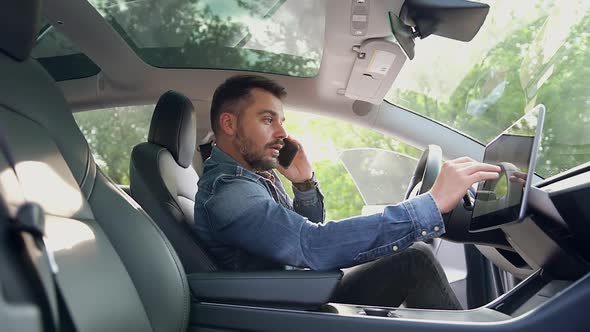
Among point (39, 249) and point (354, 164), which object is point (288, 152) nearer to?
point (39, 249)

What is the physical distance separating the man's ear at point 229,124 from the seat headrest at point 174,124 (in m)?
0.12

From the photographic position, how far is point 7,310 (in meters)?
0.88

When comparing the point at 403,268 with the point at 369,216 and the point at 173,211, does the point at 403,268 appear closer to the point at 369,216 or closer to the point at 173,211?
the point at 369,216

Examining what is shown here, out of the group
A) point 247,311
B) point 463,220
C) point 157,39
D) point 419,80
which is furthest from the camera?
point 419,80

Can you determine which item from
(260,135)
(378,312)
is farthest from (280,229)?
(260,135)

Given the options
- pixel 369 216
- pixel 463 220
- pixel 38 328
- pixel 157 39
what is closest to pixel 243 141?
pixel 369 216

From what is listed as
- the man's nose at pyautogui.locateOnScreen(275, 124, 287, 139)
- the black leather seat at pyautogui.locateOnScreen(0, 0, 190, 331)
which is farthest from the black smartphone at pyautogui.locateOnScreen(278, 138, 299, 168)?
the black leather seat at pyautogui.locateOnScreen(0, 0, 190, 331)

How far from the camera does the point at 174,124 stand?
2061mm

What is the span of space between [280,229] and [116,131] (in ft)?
7.52

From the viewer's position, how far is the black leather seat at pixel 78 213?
120cm

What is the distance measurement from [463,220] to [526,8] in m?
1.26

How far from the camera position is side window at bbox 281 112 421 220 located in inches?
123

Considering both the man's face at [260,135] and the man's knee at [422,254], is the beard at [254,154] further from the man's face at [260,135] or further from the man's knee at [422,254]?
the man's knee at [422,254]

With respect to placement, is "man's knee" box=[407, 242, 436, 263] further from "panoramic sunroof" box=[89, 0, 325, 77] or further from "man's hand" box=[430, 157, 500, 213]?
"panoramic sunroof" box=[89, 0, 325, 77]
